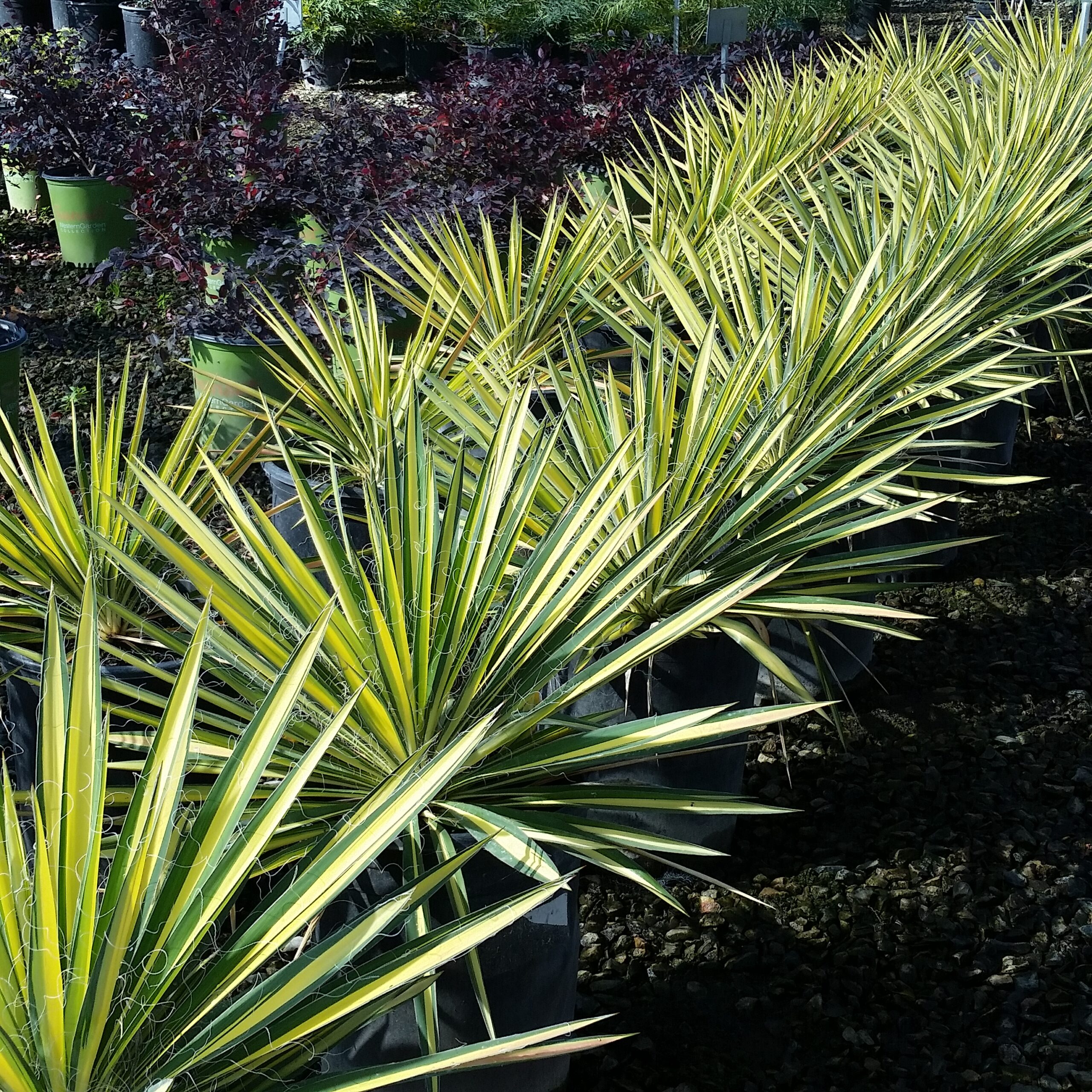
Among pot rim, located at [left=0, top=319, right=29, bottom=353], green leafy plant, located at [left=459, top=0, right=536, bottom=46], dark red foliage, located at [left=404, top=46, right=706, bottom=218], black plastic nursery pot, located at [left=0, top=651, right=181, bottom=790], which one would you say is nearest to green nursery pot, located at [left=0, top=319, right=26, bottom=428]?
pot rim, located at [left=0, top=319, right=29, bottom=353]

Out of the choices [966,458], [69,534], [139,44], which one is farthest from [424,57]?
[69,534]

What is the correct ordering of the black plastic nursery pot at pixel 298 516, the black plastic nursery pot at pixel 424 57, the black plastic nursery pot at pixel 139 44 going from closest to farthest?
the black plastic nursery pot at pixel 298 516 < the black plastic nursery pot at pixel 139 44 < the black plastic nursery pot at pixel 424 57

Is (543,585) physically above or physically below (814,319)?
below

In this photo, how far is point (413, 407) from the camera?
4.31 feet

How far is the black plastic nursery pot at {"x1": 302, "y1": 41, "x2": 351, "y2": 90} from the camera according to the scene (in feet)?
25.4

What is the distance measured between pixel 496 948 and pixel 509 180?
255cm

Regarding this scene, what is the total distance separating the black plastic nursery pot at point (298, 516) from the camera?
78.6 inches

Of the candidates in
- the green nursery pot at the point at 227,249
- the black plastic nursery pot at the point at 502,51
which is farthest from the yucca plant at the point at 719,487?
the black plastic nursery pot at the point at 502,51

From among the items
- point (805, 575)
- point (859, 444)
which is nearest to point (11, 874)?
point (805, 575)

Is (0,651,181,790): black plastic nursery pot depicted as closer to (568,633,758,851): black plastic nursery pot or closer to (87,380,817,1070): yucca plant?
(87,380,817,1070): yucca plant

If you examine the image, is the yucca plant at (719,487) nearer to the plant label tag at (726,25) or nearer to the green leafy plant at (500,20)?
the plant label tag at (726,25)

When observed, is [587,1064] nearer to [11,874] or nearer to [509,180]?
[11,874]

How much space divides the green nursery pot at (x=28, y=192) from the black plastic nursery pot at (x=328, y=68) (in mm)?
3536

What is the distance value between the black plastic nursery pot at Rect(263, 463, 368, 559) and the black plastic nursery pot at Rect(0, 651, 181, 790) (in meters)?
0.60
